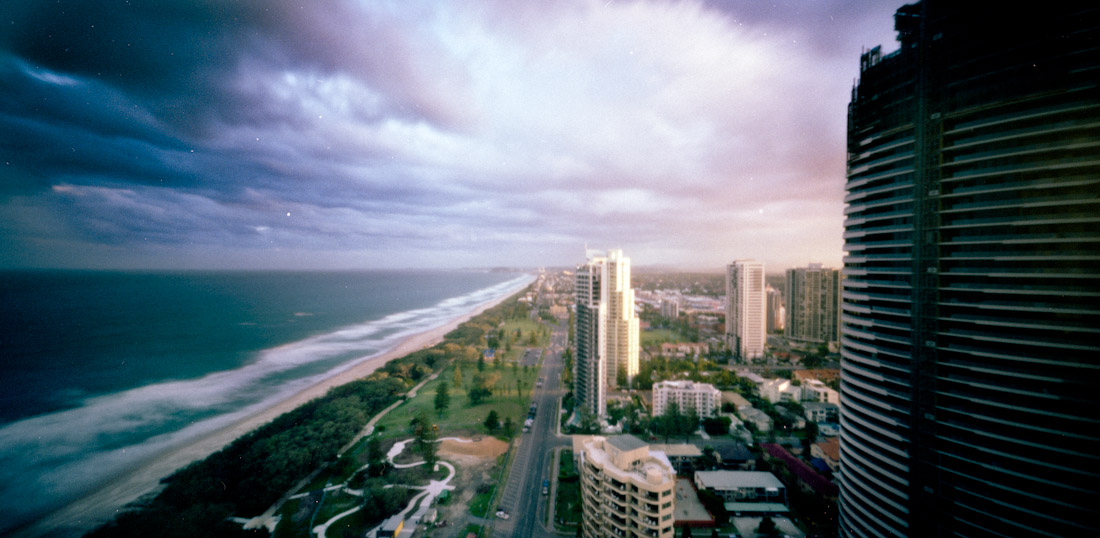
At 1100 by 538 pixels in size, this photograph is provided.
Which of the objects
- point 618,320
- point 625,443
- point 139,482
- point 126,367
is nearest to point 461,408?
point 618,320

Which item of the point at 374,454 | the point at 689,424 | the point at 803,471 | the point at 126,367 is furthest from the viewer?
the point at 126,367

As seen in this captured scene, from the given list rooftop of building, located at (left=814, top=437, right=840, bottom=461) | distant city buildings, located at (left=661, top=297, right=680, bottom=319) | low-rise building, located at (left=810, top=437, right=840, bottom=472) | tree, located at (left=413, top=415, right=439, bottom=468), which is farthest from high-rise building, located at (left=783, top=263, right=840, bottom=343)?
tree, located at (left=413, top=415, right=439, bottom=468)

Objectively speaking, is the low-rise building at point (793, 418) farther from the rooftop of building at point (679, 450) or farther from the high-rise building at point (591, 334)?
the high-rise building at point (591, 334)

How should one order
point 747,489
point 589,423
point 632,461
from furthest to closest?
point 589,423, point 747,489, point 632,461

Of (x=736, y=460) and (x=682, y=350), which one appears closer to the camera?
(x=736, y=460)

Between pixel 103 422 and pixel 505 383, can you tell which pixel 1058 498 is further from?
pixel 103 422

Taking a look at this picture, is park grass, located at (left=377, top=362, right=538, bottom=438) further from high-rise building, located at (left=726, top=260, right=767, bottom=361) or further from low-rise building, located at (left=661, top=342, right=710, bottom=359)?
high-rise building, located at (left=726, top=260, right=767, bottom=361)

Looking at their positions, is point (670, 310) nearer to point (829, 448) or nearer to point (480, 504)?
point (829, 448)
